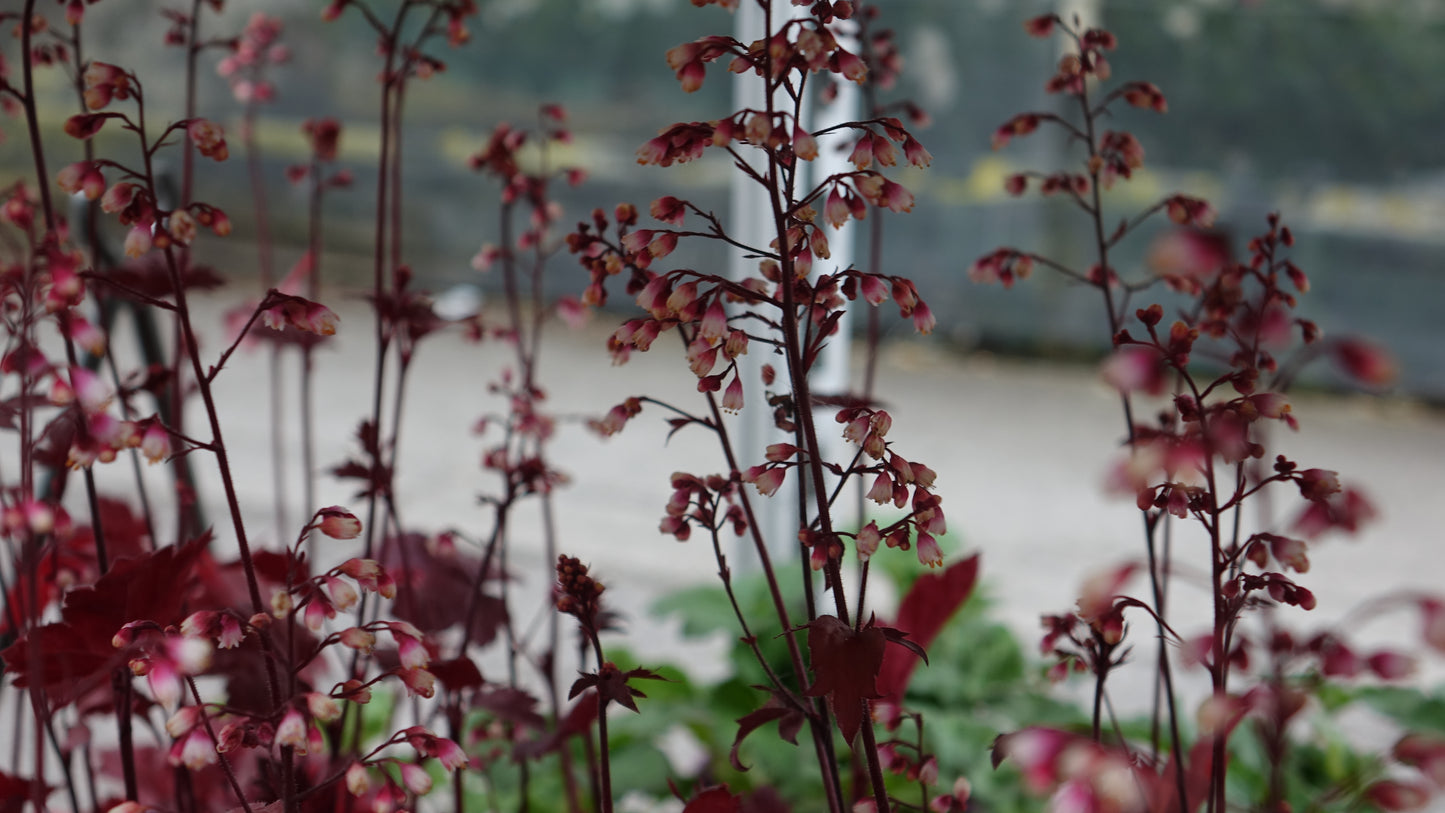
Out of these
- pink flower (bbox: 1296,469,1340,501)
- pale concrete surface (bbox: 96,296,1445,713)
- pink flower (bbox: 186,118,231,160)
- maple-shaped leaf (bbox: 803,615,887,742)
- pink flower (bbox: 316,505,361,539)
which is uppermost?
pale concrete surface (bbox: 96,296,1445,713)

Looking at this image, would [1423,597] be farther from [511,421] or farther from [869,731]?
[511,421]

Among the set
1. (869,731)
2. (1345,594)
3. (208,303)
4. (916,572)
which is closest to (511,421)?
(869,731)

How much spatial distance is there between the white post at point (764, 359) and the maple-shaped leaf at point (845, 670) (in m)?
0.75

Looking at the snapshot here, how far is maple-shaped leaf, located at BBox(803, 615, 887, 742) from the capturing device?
0.50m

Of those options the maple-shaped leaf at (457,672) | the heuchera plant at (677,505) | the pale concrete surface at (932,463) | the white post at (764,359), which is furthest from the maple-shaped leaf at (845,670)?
the pale concrete surface at (932,463)

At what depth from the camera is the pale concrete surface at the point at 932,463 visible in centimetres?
233

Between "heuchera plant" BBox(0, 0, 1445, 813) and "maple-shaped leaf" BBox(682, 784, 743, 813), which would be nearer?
"heuchera plant" BBox(0, 0, 1445, 813)

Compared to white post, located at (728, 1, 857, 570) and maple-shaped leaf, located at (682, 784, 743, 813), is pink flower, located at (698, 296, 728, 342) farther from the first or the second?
white post, located at (728, 1, 857, 570)

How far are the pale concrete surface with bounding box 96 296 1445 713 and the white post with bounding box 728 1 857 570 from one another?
1.22 feet

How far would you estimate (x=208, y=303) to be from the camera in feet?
14.2

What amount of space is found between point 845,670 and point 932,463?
Result: 2.60 metres

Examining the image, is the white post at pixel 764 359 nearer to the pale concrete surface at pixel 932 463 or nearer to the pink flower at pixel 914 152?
the pale concrete surface at pixel 932 463

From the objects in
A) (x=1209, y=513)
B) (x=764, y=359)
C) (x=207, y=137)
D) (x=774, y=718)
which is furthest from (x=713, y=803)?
(x=764, y=359)

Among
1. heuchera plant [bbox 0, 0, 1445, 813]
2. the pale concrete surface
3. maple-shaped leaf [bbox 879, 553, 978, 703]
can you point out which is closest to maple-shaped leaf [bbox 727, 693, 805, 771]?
heuchera plant [bbox 0, 0, 1445, 813]
